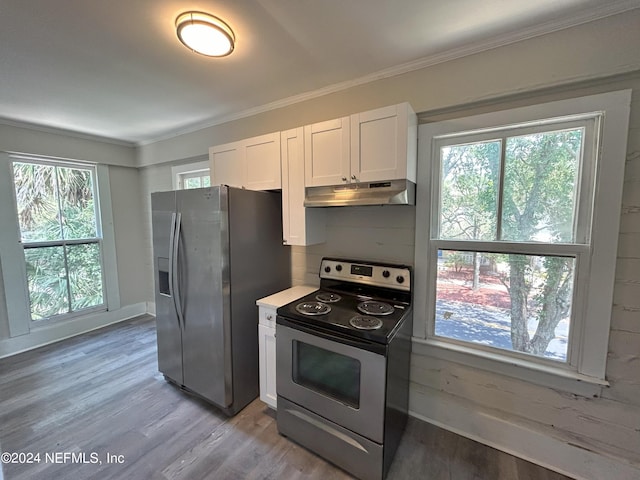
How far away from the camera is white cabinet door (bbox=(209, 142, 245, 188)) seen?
230cm

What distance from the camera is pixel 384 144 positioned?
1.65 m

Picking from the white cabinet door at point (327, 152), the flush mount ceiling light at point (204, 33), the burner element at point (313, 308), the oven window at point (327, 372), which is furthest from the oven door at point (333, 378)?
the flush mount ceiling light at point (204, 33)

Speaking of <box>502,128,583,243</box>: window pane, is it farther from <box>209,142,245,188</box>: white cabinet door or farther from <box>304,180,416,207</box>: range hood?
<box>209,142,245,188</box>: white cabinet door

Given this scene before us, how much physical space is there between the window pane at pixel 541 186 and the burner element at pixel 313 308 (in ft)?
4.04

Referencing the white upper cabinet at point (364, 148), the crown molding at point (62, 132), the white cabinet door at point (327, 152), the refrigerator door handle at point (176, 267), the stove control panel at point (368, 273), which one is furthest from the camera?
the crown molding at point (62, 132)

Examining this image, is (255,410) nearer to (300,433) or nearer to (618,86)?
(300,433)

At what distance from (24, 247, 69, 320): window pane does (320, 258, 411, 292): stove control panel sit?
10.9ft

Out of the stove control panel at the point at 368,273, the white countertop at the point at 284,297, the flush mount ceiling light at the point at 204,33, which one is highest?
the flush mount ceiling light at the point at 204,33

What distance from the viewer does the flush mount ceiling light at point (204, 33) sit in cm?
133

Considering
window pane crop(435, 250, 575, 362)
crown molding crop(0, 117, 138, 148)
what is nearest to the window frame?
crown molding crop(0, 117, 138, 148)

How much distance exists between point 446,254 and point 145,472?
232 cm

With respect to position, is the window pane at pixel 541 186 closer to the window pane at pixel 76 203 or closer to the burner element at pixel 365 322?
the burner element at pixel 365 322

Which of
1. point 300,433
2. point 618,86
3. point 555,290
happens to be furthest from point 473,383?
point 618,86

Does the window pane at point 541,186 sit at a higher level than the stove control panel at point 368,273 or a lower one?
higher
